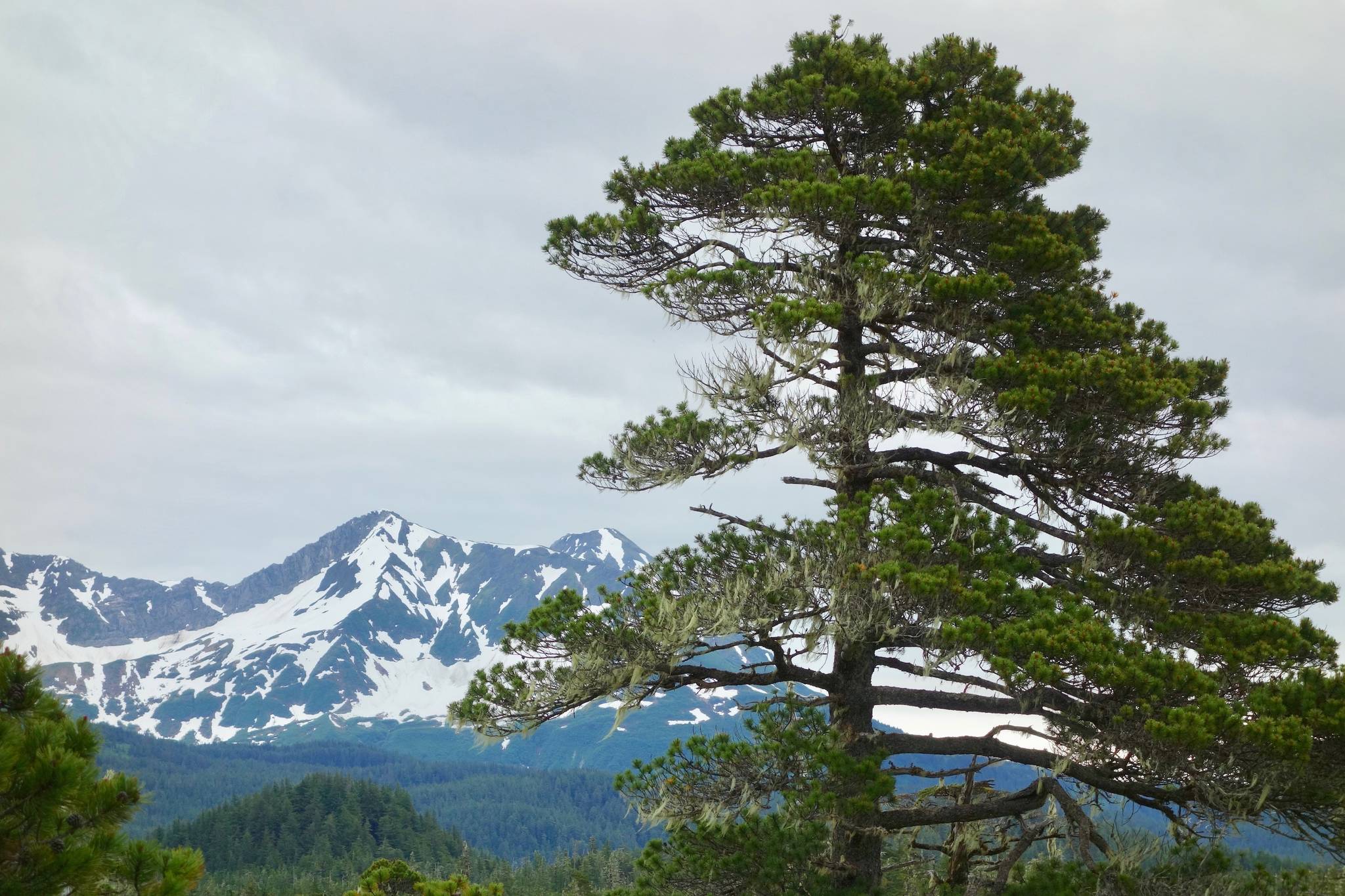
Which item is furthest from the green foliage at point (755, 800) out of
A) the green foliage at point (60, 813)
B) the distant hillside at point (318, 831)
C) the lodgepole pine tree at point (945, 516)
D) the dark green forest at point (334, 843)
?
the distant hillside at point (318, 831)

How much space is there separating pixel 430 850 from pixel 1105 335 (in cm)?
14131

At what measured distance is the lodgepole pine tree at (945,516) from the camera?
30.0 feet

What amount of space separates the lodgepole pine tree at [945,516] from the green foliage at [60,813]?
17.5 ft

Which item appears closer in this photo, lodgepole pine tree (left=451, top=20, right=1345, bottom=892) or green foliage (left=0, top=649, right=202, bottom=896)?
green foliage (left=0, top=649, right=202, bottom=896)

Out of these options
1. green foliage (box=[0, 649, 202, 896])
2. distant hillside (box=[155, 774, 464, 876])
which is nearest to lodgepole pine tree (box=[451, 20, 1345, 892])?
green foliage (box=[0, 649, 202, 896])

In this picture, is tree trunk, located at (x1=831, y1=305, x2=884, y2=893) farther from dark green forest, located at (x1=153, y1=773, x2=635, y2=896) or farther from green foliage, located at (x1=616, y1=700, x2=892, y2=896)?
dark green forest, located at (x1=153, y1=773, x2=635, y2=896)

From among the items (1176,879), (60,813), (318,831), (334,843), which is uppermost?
(60,813)

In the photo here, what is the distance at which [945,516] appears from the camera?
9984 millimetres

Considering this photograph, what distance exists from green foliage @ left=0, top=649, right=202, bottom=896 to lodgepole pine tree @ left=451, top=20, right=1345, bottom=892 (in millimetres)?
5348

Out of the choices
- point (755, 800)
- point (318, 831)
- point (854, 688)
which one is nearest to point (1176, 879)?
point (854, 688)

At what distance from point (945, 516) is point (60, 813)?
25.3ft

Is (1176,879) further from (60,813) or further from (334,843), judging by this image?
(334,843)

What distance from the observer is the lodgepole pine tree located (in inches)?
360

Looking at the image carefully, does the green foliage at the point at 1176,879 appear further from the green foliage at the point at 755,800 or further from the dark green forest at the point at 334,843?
the dark green forest at the point at 334,843
